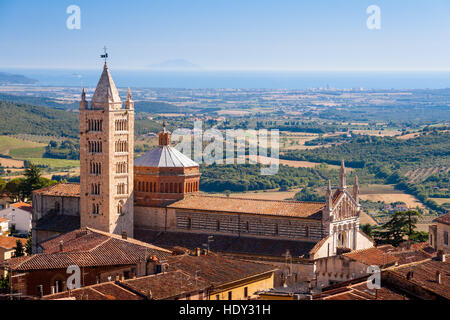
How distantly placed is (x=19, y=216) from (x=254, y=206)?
29.6 meters

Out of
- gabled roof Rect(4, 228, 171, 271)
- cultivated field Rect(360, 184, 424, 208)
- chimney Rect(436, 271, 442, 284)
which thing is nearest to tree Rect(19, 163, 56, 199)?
gabled roof Rect(4, 228, 171, 271)

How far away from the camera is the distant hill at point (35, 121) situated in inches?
6447

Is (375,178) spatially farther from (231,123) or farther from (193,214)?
(193,214)

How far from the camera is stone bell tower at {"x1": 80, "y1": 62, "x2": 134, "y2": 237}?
52594 millimetres

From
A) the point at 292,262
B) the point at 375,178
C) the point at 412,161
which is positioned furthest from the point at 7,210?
the point at 412,161

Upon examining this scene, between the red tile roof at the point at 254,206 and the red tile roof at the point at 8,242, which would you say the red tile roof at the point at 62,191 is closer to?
the red tile roof at the point at 8,242

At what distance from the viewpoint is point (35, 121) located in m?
172

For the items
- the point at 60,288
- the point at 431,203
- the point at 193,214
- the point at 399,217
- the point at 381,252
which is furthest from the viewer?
the point at 431,203

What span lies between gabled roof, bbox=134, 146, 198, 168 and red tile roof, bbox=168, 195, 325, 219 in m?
2.02

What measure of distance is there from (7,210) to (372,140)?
9415 cm

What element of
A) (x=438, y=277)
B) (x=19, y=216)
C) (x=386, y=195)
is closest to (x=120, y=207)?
(x=438, y=277)

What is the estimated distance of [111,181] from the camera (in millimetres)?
53000

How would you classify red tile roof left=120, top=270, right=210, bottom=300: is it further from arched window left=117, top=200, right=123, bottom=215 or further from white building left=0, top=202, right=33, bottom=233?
white building left=0, top=202, right=33, bottom=233

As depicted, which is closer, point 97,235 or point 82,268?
point 82,268
